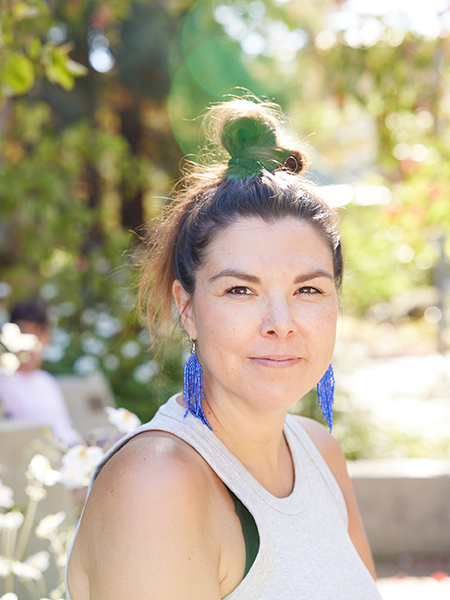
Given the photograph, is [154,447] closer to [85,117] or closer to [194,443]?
[194,443]

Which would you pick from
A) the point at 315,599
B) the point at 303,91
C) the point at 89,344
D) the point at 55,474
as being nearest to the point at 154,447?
the point at 315,599

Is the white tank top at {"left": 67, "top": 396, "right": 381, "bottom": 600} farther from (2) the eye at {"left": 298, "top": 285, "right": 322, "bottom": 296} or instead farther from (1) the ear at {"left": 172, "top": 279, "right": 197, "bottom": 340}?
(2) the eye at {"left": 298, "top": 285, "right": 322, "bottom": 296}

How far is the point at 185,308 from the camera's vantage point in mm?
1510

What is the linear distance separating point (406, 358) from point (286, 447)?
395 inches

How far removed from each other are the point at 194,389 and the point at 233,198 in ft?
1.51

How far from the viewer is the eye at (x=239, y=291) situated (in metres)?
1.35

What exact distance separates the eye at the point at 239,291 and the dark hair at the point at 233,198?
0.12m

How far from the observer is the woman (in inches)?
42.2

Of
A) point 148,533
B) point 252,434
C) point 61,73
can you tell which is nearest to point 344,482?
point 252,434

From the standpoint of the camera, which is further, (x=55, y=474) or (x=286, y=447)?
(x=55, y=474)

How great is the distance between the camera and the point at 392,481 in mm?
4078

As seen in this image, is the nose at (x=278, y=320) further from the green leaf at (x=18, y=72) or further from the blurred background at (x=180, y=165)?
the green leaf at (x=18, y=72)

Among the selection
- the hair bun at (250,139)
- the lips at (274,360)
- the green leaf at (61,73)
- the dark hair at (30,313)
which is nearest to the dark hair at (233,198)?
the hair bun at (250,139)

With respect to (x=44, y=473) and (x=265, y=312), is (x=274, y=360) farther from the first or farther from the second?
(x=44, y=473)
